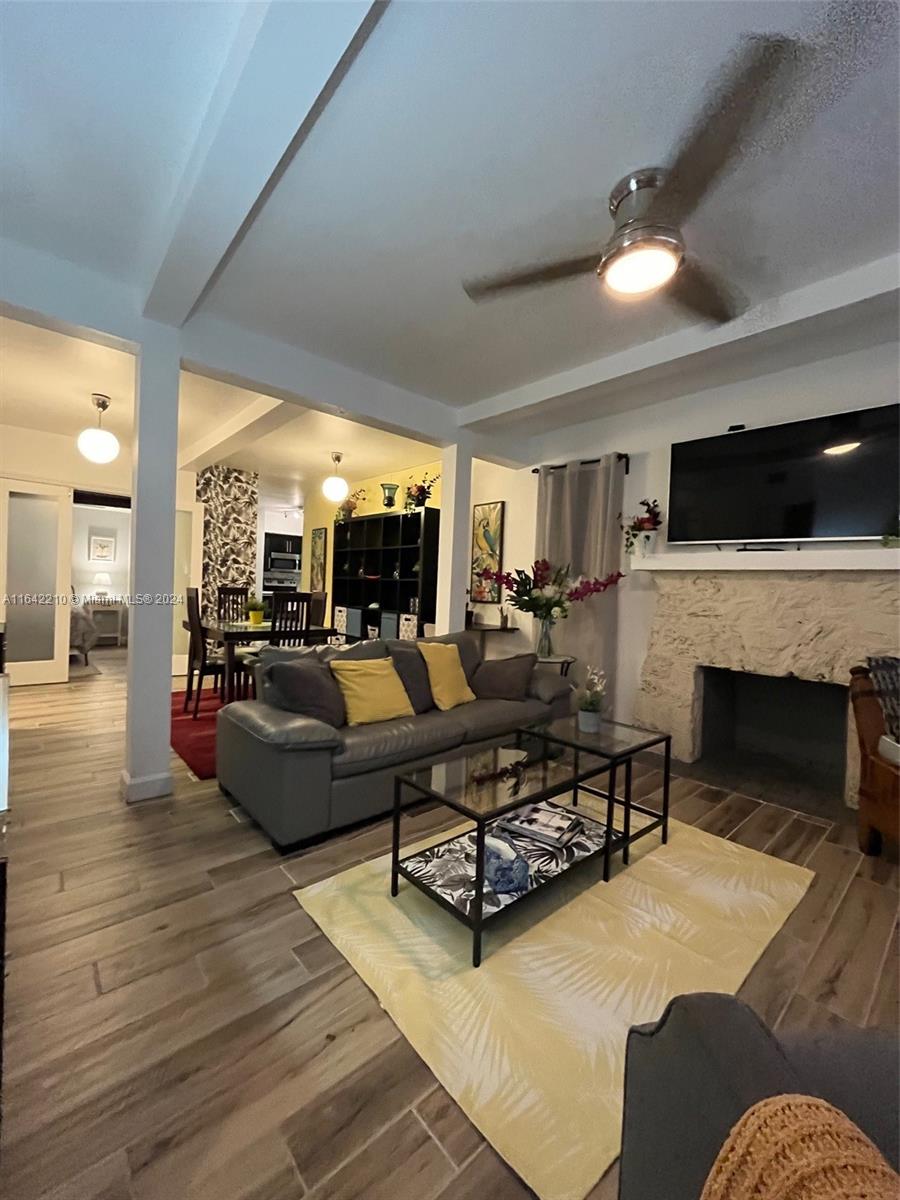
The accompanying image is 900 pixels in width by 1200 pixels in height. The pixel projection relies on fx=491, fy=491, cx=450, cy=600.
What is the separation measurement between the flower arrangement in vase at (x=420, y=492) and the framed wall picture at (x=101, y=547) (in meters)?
5.93

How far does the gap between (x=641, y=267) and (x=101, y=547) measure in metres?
9.38

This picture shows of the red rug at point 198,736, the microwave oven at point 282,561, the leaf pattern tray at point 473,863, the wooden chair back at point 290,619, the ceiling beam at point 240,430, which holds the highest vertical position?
the ceiling beam at point 240,430

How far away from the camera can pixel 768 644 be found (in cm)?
321

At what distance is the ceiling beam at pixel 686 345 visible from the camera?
2.27 meters

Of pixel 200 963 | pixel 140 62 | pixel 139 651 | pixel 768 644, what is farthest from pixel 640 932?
pixel 140 62

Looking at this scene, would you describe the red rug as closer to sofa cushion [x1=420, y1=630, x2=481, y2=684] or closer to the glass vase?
sofa cushion [x1=420, y1=630, x2=481, y2=684]

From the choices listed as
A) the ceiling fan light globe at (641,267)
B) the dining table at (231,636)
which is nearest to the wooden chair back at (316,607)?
the dining table at (231,636)

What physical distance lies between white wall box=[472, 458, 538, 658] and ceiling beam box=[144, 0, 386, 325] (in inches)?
121

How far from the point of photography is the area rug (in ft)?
3.80

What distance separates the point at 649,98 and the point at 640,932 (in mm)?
2757

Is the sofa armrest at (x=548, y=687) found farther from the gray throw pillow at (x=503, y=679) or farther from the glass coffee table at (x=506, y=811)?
the glass coffee table at (x=506, y=811)

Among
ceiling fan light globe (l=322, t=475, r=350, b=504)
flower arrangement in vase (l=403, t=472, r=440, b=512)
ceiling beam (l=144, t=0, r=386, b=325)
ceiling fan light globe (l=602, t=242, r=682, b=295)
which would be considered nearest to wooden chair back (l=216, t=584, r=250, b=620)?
ceiling fan light globe (l=322, t=475, r=350, b=504)

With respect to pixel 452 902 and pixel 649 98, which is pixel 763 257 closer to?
pixel 649 98

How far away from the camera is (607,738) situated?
2.48 metres
